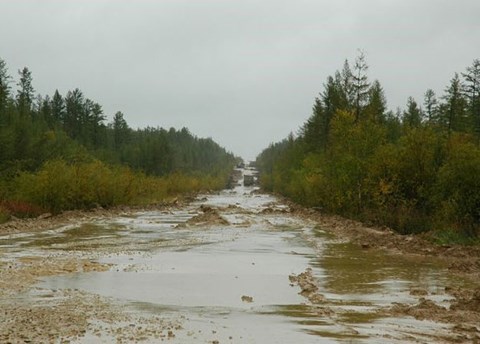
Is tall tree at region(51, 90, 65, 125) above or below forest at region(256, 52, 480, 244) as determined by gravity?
above

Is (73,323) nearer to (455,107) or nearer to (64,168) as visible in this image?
(64,168)

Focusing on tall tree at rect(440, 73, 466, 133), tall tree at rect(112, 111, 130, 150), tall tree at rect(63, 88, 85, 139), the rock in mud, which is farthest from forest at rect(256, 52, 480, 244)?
tall tree at rect(112, 111, 130, 150)

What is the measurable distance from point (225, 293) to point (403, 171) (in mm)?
20754

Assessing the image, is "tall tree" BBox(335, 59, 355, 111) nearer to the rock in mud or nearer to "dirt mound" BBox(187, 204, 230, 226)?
"dirt mound" BBox(187, 204, 230, 226)

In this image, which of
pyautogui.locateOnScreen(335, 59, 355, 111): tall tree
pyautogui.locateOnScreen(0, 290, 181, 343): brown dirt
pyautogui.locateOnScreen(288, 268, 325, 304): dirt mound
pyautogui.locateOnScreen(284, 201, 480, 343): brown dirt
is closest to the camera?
pyautogui.locateOnScreen(0, 290, 181, 343): brown dirt

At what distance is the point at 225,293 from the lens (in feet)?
44.7

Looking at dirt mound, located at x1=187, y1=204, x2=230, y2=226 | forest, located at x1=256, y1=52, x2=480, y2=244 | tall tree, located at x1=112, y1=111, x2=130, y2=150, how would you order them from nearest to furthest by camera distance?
forest, located at x1=256, y1=52, x2=480, y2=244
dirt mound, located at x1=187, y1=204, x2=230, y2=226
tall tree, located at x1=112, y1=111, x2=130, y2=150

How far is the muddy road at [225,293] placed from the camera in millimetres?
9539

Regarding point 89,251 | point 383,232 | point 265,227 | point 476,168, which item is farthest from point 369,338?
point 265,227

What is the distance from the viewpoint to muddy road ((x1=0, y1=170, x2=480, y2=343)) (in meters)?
9.54

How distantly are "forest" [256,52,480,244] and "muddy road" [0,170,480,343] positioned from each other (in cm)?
462

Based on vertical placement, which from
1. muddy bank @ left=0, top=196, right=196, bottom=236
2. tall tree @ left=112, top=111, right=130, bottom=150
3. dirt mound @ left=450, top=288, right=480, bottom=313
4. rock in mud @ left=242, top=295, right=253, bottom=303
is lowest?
rock in mud @ left=242, top=295, right=253, bottom=303

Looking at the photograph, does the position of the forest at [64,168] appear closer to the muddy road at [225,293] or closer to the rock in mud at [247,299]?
the muddy road at [225,293]

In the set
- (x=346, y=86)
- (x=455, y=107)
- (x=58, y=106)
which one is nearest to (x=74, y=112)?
(x=58, y=106)
